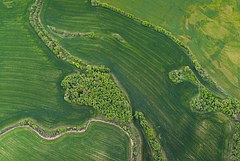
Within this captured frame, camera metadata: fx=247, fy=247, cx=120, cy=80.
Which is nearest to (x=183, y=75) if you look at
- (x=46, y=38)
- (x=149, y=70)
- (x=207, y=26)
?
(x=149, y=70)

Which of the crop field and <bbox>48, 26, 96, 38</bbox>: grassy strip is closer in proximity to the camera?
the crop field

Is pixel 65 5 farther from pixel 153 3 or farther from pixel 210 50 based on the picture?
pixel 210 50

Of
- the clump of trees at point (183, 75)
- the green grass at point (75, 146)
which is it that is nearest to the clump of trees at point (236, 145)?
the clump of trees at point (183, 75)

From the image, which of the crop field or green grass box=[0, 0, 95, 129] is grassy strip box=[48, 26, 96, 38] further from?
the crop field

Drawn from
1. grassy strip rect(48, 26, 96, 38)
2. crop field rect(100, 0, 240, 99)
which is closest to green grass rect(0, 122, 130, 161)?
grassy strip rect(48, 26, 96, 38)

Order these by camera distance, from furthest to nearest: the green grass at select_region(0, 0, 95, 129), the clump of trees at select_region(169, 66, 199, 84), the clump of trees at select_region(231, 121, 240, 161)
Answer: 1. the green grass at select_region(0, 0, 95, 129)
2. the clump of trees at select_region(169, 66, 199, 84)
3. the clump of trees at select_region(231, 121, 240, 161)

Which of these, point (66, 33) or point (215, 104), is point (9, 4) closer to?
point (66, 33)
